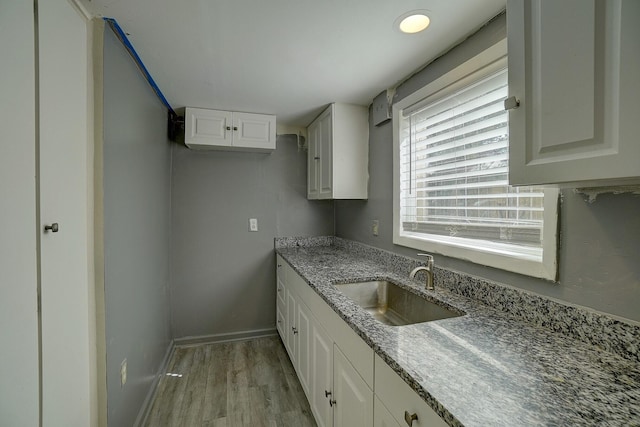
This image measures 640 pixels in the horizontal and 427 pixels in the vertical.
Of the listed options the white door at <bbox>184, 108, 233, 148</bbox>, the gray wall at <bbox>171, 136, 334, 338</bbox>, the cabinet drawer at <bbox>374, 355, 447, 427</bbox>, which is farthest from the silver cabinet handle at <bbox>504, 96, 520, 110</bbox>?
the gray wall at <bbox>171, 136, 334, 338</bbox>

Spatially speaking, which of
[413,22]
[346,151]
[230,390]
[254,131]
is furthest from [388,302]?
[254,131]

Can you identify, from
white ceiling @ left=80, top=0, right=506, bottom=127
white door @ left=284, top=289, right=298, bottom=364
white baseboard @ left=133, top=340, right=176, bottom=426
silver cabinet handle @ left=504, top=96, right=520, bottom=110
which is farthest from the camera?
white door @ left=284, top=289, right=298, bottom=364

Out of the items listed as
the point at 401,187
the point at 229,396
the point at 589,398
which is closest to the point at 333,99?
the point at 401,187

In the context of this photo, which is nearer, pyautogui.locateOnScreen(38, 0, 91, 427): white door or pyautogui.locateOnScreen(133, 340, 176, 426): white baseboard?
pyautogui.locateOnScreen(38, 0, 91, 427): white door

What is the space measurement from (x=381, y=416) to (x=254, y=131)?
2221 millimetres

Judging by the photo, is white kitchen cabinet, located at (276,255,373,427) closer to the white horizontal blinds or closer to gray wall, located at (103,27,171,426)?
the white horizontal blinds

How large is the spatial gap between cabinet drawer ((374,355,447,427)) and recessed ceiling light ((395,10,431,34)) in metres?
1.36

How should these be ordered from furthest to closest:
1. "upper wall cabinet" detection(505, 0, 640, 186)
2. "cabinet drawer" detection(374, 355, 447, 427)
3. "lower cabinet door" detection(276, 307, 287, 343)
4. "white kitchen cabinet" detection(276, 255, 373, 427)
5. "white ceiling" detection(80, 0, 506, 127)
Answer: "lower cabinet door" detection(276, 307, 287, 343)
"white ceiling" detection(80, 0, 506, 127)
"white kitchen cabinet" detection(276, 255, 373, 427)
"cabinet drawer" detection(374, 355, 447, 427)
"upper wall cabinet" detection(505, 0, 640, 186)

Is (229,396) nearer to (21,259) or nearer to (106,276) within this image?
(106,276)

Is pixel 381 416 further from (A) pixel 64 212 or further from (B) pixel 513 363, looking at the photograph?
(A) pixel 64 212

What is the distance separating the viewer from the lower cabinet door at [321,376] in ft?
4.28

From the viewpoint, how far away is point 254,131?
7.95 ft

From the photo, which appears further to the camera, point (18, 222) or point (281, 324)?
point (281, 324)

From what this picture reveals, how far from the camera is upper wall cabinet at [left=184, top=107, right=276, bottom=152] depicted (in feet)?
7.49
